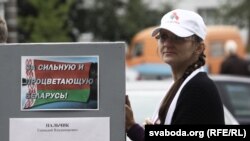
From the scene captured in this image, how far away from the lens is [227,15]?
A: 1576 inches

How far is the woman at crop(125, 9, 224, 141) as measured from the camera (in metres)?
3.33

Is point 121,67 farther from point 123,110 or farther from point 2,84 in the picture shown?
point 2,84

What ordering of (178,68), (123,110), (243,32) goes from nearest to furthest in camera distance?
(123,110), (178,68), (243,32)

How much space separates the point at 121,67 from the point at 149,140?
12.8 inches

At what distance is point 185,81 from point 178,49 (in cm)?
16

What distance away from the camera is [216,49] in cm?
2497

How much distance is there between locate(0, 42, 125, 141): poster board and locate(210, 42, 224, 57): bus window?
21680mm

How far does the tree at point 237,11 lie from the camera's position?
39.9m

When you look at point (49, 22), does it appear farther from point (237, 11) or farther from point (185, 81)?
point (185, 81)

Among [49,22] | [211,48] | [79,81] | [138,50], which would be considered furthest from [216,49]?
[79,81]

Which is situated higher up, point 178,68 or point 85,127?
point 178,68

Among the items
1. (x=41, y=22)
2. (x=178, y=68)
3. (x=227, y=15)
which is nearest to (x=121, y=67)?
(x=178, y=68)

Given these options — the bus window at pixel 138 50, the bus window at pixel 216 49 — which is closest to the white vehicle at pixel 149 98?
the bus window at pixel 216 49

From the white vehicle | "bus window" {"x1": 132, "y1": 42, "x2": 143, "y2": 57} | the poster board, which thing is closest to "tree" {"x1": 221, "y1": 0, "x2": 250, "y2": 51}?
"bus window" {"x1": 132, "y1": 42, "x2": 143, "y2": 57}
